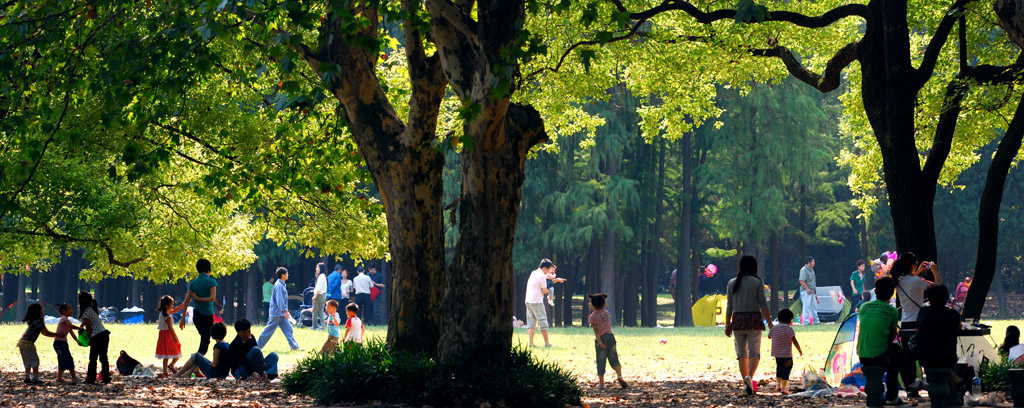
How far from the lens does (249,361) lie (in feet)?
47.5

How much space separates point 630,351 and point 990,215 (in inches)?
347

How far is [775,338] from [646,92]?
7.25 meters

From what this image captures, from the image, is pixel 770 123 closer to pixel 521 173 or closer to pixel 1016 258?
pixel 1016 258

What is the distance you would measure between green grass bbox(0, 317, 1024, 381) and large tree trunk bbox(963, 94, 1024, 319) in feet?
10.3

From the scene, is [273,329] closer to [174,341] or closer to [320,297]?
[174,341]

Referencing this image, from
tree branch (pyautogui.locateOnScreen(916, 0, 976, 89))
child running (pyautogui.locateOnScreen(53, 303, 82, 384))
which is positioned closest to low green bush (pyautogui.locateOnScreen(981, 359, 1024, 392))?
tree branch (pyautogui.locateOnScreen(916, 0, 976, 89))

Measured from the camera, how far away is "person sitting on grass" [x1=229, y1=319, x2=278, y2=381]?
14453 millimetres

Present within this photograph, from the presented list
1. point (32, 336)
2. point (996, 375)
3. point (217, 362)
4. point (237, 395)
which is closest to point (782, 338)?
point (996, 375)

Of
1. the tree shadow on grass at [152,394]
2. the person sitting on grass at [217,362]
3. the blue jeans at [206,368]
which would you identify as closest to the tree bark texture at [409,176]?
the tree shadow on grass at [152,394]

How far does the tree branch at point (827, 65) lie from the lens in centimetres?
1501

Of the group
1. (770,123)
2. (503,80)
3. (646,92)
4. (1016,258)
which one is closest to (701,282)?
(1016,258)

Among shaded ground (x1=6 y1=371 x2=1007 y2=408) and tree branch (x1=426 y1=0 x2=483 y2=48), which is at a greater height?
tree branch (x1=426 y1=0 x2=483 y2=48)

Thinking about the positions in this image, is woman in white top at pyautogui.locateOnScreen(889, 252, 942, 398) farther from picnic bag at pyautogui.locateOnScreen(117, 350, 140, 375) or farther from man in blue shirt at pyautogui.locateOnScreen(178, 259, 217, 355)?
picnic bag at pyautogui.locateOnScreen(117, 350, 140, 375)

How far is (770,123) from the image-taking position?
4009cm
